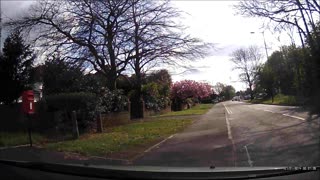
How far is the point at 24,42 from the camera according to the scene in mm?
29453

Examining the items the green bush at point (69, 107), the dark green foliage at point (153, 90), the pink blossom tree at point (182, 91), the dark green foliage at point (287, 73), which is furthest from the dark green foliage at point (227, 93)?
the green bush at point (69, 107)

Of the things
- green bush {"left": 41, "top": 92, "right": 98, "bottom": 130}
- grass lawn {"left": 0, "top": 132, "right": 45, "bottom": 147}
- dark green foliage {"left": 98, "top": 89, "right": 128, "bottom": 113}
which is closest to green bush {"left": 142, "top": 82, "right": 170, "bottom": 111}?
dark green foliage {"left": 98, "top": 89, "right": 128, "bottom": 113}

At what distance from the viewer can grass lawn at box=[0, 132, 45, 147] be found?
15458mm

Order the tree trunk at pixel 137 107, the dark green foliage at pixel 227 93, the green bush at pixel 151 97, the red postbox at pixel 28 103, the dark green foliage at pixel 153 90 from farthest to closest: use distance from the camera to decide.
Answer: the dark green foliage at pixel 227 93, the green bush at pixel 151 97, the dark green foliage at pixel 153 90, the tree trunk at pixel 137 107, the red postbox at pixel 28 103

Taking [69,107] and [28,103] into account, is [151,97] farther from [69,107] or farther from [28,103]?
[28,103]

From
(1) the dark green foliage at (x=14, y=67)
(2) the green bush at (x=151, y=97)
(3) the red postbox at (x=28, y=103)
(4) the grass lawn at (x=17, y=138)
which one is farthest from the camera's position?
(2) the green bush at (x=151, y=97)

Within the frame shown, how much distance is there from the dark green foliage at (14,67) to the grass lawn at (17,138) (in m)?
10.4

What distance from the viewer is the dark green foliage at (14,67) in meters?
27.6

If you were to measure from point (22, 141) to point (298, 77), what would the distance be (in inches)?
1149

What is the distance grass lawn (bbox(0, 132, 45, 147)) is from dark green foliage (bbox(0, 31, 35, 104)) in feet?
34.2

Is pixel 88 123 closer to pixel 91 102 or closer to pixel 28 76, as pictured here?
pixel 91 102

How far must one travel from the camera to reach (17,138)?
642 inches

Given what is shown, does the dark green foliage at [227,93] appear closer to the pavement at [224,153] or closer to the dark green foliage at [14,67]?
the dark green foliage at [14,67]

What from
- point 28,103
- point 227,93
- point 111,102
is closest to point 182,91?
point 111,102
